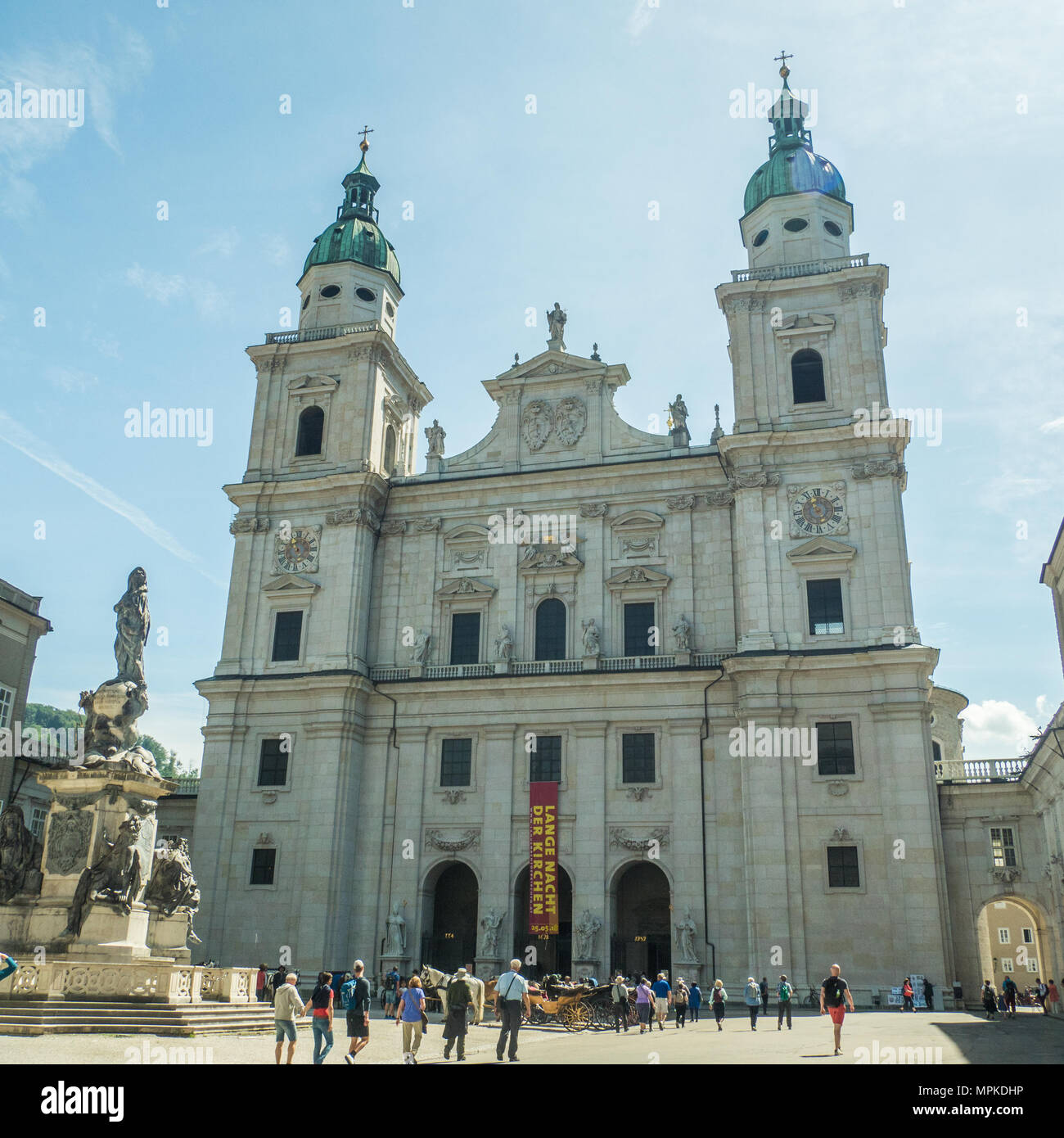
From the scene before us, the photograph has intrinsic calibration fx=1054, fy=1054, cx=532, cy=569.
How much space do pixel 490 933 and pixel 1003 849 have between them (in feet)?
61.3

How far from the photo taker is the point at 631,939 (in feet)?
126

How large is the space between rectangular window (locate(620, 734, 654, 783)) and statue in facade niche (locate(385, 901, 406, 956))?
933cm

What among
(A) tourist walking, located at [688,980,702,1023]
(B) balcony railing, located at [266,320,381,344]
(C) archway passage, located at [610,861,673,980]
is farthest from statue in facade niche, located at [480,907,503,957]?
(B) balcony railing, located at [266,320,381,344]

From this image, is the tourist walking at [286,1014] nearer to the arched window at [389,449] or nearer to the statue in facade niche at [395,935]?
the statue in facade niche at [395,935]

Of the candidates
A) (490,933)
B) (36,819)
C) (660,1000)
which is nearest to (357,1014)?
(660,1000)

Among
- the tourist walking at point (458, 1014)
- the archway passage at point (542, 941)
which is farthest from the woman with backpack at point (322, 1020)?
the archway passage at point (542, 941)

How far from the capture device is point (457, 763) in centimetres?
3981

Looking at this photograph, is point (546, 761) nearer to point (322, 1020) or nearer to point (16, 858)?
point (16, 858)

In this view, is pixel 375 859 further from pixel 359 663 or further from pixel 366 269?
pixel 366 269

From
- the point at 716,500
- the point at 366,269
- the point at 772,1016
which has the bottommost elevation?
the point at 772,1016

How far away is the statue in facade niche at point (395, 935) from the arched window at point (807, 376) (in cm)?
2447
